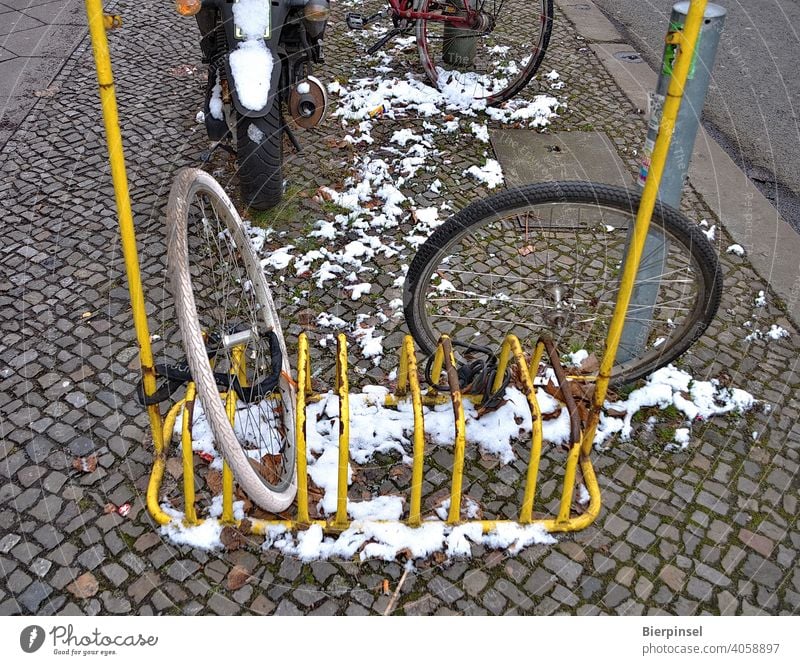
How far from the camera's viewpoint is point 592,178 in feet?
16.5

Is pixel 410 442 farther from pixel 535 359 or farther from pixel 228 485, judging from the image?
pixel 228 485

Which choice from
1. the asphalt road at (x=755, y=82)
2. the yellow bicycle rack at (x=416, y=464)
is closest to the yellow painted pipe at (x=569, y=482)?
the yellow bicycle rack at (x=416, y=464)

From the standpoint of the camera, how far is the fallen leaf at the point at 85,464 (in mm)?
3051

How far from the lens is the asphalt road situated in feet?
17.6

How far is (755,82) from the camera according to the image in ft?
21.5

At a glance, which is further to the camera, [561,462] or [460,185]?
[460,185]

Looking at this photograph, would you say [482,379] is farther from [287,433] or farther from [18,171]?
[18,171]

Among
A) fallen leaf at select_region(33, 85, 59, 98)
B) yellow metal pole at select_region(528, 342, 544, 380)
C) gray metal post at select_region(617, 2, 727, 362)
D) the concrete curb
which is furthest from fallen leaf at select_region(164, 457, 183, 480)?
fallen leaf at select_region(33, 85, 59, 98)

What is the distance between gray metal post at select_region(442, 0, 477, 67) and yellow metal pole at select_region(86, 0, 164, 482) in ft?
14.0

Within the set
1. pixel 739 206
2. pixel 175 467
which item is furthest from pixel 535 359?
pixel 739 206

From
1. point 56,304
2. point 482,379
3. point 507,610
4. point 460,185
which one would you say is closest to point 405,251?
point 460,185

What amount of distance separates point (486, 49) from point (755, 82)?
258 cm

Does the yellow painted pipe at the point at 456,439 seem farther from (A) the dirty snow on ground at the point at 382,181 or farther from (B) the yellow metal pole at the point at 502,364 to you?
(A) the dirty snow on ground at the point at 382,181

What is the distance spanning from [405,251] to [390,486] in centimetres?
176
